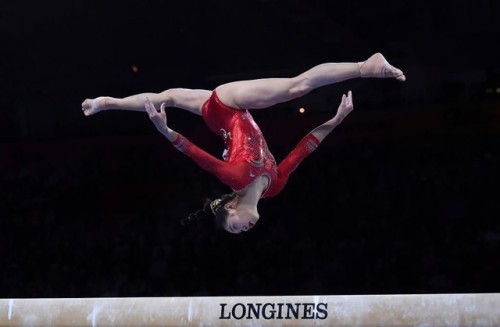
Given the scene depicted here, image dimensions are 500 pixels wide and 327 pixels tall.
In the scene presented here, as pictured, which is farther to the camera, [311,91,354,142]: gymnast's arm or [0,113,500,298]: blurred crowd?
[0,113,500,298]: blurred crowd

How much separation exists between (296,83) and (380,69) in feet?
1.89

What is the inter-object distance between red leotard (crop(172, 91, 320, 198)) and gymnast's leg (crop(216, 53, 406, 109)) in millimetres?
97

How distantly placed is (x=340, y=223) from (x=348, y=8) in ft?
7.67

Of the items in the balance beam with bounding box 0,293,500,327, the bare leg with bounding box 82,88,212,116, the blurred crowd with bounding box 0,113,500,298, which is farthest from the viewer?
the blurred crowd with bounding box 0,113,500,298

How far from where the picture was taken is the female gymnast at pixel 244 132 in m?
4.88

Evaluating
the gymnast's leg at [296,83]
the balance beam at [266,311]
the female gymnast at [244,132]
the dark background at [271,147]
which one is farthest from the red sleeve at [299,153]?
the dark background at [271,147]

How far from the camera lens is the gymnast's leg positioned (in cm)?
468

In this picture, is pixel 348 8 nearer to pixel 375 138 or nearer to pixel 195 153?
pixel 375 138

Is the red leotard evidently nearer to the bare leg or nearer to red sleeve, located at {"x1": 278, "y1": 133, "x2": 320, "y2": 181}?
red sleeve, located at {"x1": 278, "y1": 133, "x2": 320, "y2": 181}

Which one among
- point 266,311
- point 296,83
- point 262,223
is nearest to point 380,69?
point 296,83

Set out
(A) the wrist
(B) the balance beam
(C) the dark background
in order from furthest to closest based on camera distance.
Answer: (C) the dark background < (A) the wrist < (B) the balance beam

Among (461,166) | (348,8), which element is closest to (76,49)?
(348,8)

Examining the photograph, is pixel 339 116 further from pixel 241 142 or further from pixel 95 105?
pixel 95 105

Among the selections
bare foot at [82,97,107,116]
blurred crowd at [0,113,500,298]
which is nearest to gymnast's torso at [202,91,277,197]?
bare foot at [82,97,107,116]
